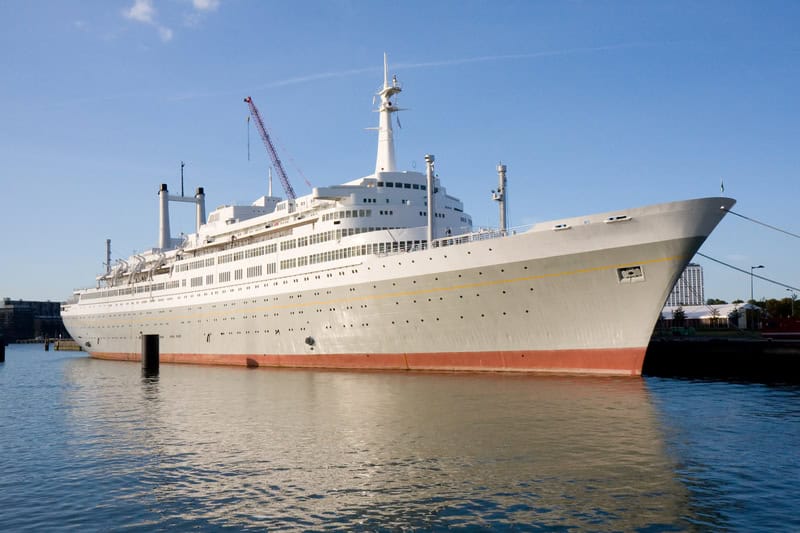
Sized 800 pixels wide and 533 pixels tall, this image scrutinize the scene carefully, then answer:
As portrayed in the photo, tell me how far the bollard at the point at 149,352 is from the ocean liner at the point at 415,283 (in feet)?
2.80

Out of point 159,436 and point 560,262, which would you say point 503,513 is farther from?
point 560,262

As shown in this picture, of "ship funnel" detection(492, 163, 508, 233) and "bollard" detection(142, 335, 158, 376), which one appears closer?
"ship funnel" detection(492, 163, 508, 233)

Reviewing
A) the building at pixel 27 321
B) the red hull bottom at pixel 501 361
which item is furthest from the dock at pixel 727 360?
the building at pixel 27 321

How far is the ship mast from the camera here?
135ft

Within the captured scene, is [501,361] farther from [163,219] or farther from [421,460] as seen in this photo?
[163,219]

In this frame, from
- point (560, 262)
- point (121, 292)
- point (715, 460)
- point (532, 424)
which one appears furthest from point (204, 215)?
point (715, 460)

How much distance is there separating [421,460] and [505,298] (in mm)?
14581

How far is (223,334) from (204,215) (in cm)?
2617

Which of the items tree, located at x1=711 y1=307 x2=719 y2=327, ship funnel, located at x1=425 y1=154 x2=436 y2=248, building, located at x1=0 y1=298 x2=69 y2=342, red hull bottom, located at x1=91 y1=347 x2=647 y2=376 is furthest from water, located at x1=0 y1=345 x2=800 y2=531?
building, located at x1=0 y1=298 x2=69 y2=342

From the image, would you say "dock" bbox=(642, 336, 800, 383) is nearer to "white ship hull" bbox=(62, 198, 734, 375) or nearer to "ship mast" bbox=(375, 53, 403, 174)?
"white ship hull" bbox=(62, 198, 734, 375)

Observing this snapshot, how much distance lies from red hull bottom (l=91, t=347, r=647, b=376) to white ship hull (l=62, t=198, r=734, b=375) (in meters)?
0.05

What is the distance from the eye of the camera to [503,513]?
10.6 m

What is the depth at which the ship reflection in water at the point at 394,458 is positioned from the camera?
10.9 m

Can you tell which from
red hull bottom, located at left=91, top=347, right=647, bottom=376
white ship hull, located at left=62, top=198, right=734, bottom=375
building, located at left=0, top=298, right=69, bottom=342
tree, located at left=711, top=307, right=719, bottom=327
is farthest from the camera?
building, located at left=0, top=298, right=69, bottom=342
